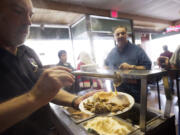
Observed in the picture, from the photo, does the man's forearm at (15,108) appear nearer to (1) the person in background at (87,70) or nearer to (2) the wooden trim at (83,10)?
(1) the person in background at (87,70)

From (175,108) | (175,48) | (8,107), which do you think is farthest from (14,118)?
(175,108)

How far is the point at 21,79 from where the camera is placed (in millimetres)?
707

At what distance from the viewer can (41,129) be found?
2.65 feet

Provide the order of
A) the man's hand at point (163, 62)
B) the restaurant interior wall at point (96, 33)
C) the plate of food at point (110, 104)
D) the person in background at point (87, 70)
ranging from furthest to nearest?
the restaurant interior wall at point (96, 33)
the man's hand at point (163, 62)
the person in background at point (87, 70)
the plate of food at point (110, 104)

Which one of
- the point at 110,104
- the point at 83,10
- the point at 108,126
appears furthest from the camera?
the point at 83,10

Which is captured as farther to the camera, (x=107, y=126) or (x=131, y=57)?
(x=131, y=57)

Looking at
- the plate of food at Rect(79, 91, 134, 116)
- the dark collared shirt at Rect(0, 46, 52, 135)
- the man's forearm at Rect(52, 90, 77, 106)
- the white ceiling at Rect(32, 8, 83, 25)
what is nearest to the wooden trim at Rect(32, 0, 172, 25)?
the white ceiling at Rect(32, 8, 83, 25)

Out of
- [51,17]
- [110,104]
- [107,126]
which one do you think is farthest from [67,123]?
[51,17]

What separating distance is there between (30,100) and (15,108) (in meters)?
0.06

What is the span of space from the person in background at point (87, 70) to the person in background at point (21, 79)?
381 mm

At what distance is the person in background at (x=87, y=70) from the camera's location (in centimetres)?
105

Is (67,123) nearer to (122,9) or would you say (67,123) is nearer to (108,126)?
(108,126)

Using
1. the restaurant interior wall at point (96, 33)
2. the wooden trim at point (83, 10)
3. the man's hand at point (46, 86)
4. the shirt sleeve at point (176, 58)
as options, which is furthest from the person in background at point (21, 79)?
the restaurant interior wall at point (96, 33)

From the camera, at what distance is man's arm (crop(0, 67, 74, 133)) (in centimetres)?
46
